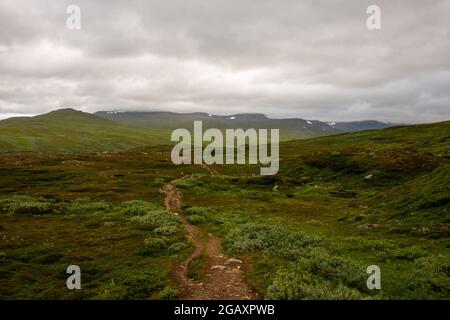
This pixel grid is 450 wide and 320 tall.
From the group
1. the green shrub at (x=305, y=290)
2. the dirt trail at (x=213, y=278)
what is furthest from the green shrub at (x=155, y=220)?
the green shrub at (x=305, y=290)

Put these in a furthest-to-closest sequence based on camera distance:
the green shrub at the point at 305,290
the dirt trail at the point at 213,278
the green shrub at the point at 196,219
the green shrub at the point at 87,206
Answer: the green shrub at the point at 87,206 < the green shrub at the point at 196,219 < the dirt trail at the point at 213,278 < the green shrub at the point at 305,290

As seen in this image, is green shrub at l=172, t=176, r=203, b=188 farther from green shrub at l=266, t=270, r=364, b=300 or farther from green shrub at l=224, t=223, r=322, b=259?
green shrub at l=266, t=270, r=364, b=300

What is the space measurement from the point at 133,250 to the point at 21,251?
26.9ft

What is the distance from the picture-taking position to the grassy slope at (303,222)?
20766 millimetres

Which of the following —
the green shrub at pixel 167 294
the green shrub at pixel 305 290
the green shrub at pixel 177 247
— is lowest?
the green shrub at pixel 177 247

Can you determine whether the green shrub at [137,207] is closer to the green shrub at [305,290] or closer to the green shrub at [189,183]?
the green shrub at [189,183]

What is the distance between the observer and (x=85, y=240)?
32.0 meters

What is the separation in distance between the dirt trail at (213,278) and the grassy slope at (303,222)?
0.90 metres

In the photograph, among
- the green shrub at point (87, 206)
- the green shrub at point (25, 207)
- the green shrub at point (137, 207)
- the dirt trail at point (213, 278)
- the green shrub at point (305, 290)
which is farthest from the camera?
the green shrub at point (87, 206)

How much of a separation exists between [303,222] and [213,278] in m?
20.7
